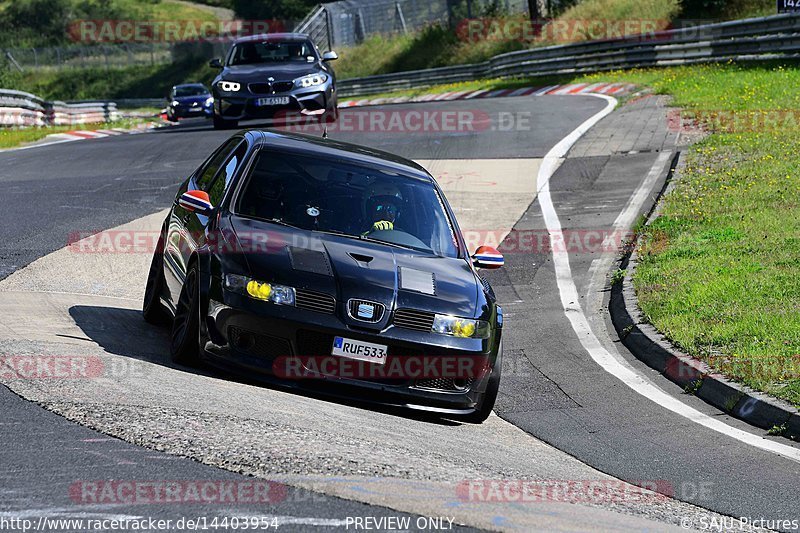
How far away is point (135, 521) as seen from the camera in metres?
4.48

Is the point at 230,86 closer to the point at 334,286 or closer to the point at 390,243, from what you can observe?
the point at 390,243

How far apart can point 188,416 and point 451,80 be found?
3805 cm

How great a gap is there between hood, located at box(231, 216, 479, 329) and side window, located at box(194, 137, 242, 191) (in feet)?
4.04

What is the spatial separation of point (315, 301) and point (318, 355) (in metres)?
0.32

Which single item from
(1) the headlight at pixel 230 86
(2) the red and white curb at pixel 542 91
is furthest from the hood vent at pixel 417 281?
(2) the red and white curb at pixel 542 91

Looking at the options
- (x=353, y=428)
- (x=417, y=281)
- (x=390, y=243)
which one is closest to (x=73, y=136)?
(x=390, y=243)

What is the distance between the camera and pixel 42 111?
3644cm

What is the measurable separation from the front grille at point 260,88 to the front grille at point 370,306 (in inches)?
588

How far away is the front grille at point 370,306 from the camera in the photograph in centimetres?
709

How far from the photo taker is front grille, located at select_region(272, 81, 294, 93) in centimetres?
2152

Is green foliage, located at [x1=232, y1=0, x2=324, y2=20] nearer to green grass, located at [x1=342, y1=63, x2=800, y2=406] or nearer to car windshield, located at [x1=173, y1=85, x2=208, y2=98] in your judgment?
car windshield, located at [x1=173, y1=85, x2=208, y2=98]

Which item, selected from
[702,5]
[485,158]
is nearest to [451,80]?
[702,5]

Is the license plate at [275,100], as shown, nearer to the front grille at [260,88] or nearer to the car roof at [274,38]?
the front grille at [260,88]

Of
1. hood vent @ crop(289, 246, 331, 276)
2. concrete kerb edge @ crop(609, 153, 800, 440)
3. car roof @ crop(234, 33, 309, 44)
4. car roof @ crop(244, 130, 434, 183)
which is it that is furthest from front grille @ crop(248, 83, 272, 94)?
hood vent @ crop(289, 246, 331, 276)
